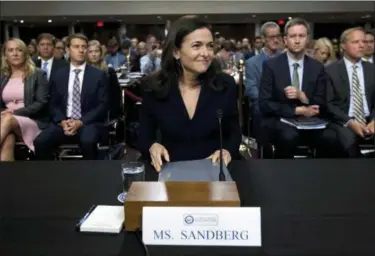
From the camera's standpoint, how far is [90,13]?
18.2 feet

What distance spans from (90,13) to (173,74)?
3910 millimetres

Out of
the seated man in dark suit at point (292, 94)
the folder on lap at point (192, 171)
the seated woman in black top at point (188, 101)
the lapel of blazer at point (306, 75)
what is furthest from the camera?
the lapel of blazer at point (306, 75)

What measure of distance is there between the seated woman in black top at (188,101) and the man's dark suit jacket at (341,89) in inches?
60.4

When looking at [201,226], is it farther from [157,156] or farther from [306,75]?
[306,75]

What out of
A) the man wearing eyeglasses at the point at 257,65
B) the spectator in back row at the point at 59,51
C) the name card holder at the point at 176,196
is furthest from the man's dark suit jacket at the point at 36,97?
the name card holder at the point at 176,196

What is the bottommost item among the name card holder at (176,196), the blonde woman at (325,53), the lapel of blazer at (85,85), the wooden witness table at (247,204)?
the wooden witness table at (247,204)

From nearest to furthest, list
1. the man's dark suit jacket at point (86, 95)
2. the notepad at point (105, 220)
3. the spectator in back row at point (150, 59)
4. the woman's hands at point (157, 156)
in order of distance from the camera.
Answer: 1. the notepad at point (105, 220)
2. the woman's hands at point (157, 156)
3. the man's dark suit jacket at point (86, 95)
4. the spectator in back row at point (150, 59)

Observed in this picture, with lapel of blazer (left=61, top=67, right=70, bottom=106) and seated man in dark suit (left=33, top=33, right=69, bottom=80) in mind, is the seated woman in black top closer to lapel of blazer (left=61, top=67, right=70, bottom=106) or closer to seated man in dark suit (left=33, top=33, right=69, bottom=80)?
lapel of blazer (left=61, top=67, right=70, bottom=106)

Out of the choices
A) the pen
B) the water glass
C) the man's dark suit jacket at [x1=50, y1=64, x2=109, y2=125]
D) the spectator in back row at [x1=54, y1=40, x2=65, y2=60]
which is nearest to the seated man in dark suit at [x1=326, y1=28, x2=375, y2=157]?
the man's dark suit jacket at [x1=50, y1=64, x2=109, y2=125]

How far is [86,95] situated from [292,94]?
61.2 inches

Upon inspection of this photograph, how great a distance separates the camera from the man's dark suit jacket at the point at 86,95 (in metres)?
3.58

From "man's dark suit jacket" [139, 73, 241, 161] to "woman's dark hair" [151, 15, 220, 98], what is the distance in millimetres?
26

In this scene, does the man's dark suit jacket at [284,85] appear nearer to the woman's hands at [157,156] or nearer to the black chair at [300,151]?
the black chair at [300,151]

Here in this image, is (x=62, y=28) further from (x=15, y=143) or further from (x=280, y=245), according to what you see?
(x=280, y=245)
